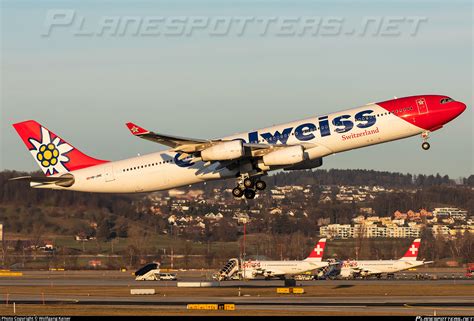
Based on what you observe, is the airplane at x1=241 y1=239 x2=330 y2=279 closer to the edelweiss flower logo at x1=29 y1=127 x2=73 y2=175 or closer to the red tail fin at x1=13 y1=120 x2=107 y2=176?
the red tail fin at x1=13 y1=120 x2=107 y2=176

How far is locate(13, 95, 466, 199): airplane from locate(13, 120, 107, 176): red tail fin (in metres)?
3.16

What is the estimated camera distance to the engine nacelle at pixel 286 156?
201 feet

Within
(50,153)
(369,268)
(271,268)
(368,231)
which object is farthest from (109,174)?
(368,231)

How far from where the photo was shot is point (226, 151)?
203 feet

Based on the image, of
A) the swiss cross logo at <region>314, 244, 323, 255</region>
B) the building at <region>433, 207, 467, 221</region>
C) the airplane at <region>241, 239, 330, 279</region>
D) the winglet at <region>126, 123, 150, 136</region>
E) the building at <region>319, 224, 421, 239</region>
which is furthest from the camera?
the building at <region>433, 207, 467, 221</region>

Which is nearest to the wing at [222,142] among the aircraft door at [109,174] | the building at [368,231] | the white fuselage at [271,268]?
the aircraft door at [109,174]

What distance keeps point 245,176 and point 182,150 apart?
17.4ft

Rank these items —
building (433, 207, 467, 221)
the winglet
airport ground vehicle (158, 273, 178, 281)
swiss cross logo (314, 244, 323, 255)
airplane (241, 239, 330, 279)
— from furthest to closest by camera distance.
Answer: building (433, 207, 467, 221)
swiss cross logo (314, 244, 323, 255)
airport ground vehicle (158, 273, 178, 281)
airplane (241, 239, 330, 279)
the winglet

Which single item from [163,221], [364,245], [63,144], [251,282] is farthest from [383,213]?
[63,144]

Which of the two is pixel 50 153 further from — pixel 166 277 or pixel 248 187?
pixel 166 277

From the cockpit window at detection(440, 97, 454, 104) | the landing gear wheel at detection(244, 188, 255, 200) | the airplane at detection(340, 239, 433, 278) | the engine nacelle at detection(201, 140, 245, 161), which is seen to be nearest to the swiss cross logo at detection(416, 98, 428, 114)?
the cockpit window at detection(440, 97, 454, 104)

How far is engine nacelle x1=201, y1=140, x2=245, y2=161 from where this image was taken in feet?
202

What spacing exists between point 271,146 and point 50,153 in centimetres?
2035

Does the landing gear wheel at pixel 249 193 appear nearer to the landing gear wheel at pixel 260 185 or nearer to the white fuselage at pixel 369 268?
the landing gear wheel at pixel 260 185
